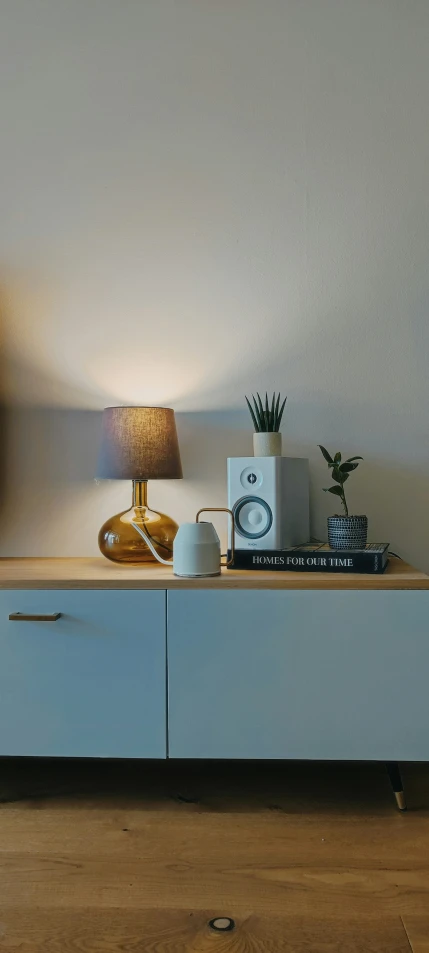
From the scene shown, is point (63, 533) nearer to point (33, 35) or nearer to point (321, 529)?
point (321, 529)

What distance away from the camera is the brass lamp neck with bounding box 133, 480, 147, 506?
1.82 meters

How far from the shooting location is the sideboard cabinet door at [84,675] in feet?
5.00

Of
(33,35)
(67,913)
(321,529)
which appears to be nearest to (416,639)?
(321,529)

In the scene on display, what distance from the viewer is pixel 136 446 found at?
1715 mm

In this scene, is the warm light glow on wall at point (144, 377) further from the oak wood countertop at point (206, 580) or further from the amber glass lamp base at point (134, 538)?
the oak wood countertop at point (206, 580)

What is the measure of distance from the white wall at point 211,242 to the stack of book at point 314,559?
1.05 ft

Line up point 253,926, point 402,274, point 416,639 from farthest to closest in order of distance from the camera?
1. point 402,274
2. point 416,639
3. point 253,926

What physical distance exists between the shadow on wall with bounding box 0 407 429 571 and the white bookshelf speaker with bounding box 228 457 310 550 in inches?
8.8

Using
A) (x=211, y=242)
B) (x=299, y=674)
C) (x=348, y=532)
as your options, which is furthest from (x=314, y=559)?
(x=211, y=242)

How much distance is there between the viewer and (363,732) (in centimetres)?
149

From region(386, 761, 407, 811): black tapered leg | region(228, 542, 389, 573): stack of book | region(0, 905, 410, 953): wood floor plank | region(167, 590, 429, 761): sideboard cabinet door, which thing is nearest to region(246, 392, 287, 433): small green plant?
region(228, 542, 389, 573): stack of book

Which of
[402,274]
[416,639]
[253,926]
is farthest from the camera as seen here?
[402,274]

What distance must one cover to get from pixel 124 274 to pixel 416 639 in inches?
46.2

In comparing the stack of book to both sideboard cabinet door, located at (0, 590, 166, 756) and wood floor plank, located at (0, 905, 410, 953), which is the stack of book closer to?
sideboard cabinet door, located at (0, 590, 166, 756)
